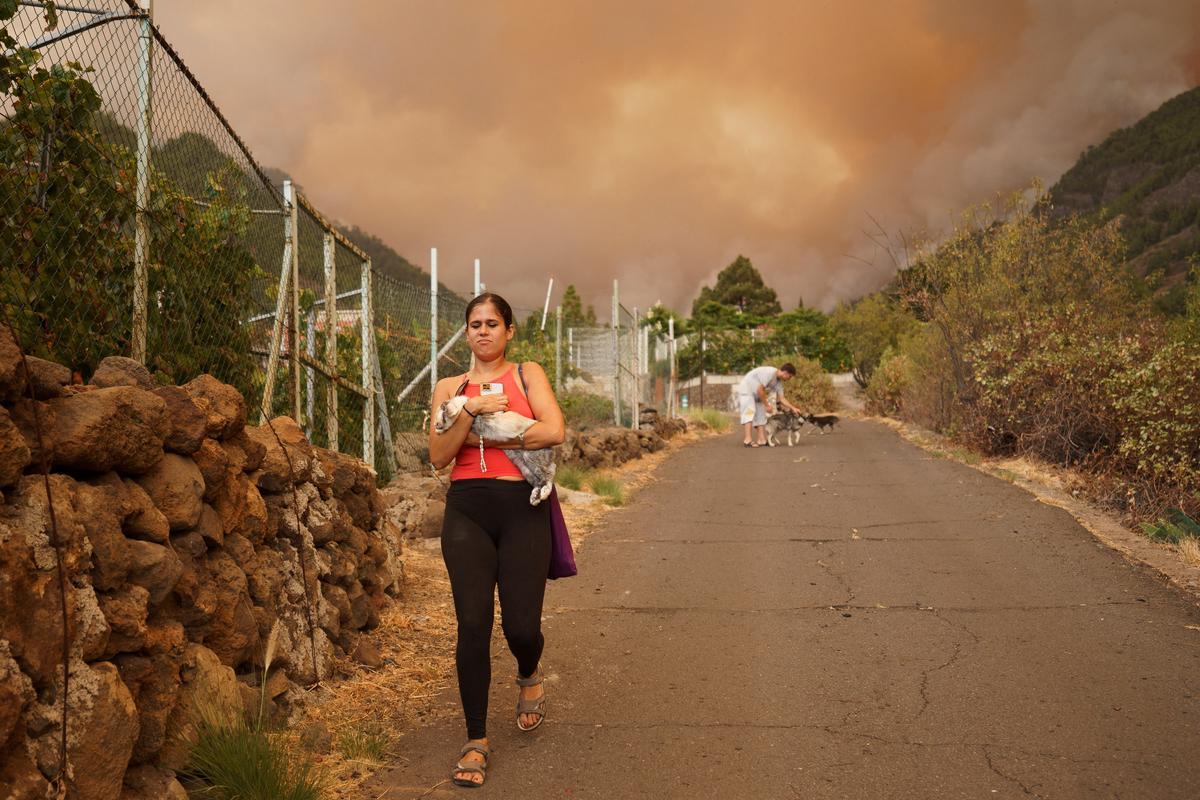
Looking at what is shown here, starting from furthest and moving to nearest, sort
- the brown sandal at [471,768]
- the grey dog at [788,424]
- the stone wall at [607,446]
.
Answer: the grey dog at [788,424] → the stone wall at [607,446] → the brown sandal at [471,768]

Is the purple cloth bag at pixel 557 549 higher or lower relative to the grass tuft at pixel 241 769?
higher

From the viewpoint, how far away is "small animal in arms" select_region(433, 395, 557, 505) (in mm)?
4555

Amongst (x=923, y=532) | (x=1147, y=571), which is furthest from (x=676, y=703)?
(x=923, y=532)

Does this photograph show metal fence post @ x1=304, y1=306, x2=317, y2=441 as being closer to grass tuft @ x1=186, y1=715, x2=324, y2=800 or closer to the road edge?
grass tuft @ x1=186, y1=715, x2=324, y2=800

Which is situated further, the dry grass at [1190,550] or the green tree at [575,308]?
the green tree at [575,308]

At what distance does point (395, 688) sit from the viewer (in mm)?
5590

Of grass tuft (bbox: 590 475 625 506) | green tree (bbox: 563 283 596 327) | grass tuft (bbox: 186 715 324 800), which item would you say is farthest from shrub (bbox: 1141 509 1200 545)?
green tree (bbox: 563 283 596 327)

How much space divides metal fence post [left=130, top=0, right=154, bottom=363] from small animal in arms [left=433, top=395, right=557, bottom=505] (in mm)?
1468

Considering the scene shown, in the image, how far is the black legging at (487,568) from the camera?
Result: 444 cm

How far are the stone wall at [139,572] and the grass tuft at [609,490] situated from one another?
25.0ft

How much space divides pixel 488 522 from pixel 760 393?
57.4 feet

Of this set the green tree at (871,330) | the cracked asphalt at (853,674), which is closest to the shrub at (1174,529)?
the cracked asphalt at (853,674)

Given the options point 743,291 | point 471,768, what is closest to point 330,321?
point 471,768

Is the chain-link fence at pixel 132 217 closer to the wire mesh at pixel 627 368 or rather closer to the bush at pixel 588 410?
the bush at pixel 588 410
